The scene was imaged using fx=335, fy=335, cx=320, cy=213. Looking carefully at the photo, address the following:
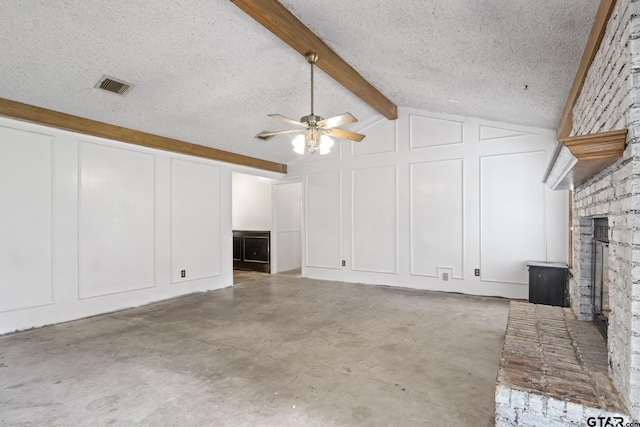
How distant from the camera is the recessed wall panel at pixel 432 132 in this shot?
18.2ft

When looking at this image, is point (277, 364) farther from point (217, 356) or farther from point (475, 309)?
point (475, 309)

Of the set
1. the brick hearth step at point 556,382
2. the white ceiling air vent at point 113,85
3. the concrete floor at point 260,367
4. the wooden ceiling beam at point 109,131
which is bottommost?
the concrete floor at point 260,367

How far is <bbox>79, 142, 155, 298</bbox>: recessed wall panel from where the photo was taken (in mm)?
4332

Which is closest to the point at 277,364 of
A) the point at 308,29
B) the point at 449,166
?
the point at 308,29

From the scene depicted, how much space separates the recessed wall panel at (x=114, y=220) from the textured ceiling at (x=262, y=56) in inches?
21.5

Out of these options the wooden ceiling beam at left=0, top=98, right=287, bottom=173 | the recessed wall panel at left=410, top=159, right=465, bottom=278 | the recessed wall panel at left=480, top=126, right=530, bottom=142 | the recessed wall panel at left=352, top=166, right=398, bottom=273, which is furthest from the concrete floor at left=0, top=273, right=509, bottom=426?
the recessed wall panel at left=480, top=126, right=530, bottom=142

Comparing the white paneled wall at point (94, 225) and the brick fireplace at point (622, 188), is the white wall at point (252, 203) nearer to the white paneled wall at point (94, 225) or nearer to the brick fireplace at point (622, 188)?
the white paneled wall at point (94, 225)

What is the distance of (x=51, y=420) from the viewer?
207 centimetres

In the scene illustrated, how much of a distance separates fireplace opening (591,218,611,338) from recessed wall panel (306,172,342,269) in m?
4.29

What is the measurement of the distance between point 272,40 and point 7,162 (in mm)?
3199

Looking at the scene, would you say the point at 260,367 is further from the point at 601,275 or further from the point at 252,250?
the point at 252,250

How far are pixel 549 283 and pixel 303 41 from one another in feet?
14.0

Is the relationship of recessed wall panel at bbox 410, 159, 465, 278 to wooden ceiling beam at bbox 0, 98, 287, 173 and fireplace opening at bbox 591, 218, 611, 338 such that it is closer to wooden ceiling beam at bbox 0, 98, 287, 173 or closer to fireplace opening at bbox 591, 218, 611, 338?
fireplace opening at bbox 591, 218, 611, 338

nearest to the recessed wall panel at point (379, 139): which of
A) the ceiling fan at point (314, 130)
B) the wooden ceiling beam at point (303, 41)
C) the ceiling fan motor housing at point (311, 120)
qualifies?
the wooden ceiling beam at point (303, 41)
